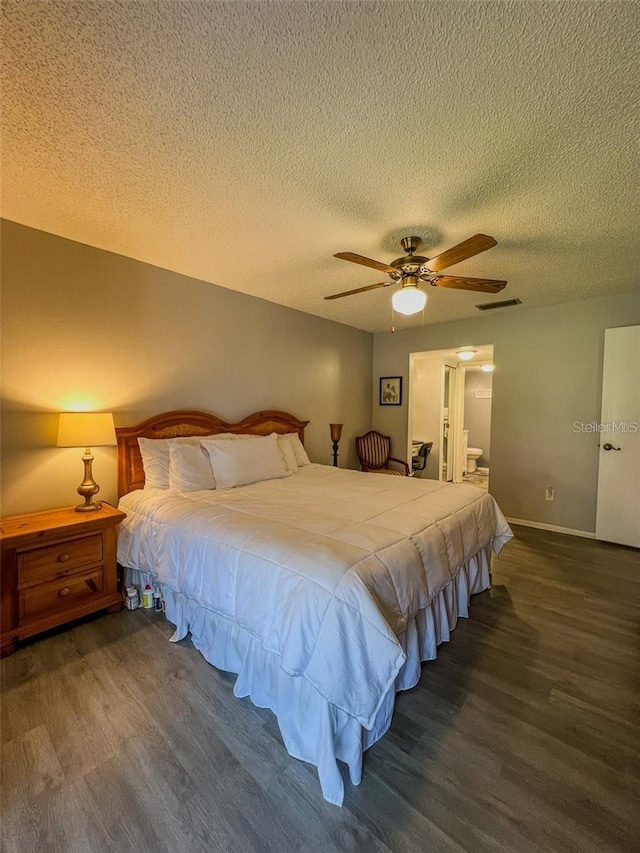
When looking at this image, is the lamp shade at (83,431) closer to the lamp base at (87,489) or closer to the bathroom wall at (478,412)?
the lamp base at (87,489)

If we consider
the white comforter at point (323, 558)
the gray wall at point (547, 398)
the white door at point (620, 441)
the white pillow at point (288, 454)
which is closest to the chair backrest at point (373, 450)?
the gray wall at point (547, 398)

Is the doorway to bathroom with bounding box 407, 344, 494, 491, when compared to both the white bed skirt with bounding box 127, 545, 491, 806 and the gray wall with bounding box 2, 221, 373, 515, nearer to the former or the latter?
the gray wall with bounding box 2, 221, 373, 515

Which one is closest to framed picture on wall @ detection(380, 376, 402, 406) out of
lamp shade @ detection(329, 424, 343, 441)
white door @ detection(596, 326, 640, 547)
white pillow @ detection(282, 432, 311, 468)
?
lamp shade @ detection(329, 424, 343, 441)

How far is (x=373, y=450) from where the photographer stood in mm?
5066

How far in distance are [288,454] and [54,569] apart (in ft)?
6.61

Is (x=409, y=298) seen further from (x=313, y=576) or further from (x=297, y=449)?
(x=297, y=449)

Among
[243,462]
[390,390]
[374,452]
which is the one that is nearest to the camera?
[243,462]

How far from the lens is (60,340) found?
96.0 inches

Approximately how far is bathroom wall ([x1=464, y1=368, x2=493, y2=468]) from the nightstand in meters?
7.43

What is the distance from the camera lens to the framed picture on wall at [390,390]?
204 inches

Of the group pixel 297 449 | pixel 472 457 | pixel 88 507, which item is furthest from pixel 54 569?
pixel 472 457

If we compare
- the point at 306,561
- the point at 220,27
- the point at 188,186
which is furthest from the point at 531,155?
the point at 306,561

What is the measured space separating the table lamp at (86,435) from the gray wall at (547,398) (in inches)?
160

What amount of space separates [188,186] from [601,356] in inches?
159
